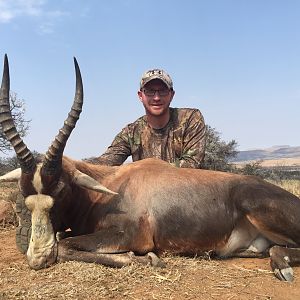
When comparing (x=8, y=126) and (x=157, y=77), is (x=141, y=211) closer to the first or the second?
(x=8, y=126)

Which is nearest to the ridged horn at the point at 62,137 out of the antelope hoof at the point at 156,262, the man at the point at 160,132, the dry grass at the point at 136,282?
the dry grass at the point at 136,282

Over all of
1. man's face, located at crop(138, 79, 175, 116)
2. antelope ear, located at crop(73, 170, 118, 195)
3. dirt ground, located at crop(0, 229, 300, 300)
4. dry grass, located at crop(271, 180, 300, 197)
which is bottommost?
dry grass, located at crop(271, 180, 300, 197)

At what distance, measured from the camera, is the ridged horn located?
4.61 m

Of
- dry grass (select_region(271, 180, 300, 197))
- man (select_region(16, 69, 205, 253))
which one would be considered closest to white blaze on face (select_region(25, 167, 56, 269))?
man (select_region(16, 69, 205, 253))

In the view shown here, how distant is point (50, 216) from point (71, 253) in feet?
1.43

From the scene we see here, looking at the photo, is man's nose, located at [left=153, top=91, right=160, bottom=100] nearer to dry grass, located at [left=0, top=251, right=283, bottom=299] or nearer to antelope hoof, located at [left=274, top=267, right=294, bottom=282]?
dry grass, located at [left=0, top=251, right=283, bottom=299]

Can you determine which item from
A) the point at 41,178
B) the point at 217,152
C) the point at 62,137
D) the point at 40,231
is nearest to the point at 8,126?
the point at 62,137

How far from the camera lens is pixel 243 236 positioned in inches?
208

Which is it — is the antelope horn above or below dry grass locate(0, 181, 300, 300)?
above

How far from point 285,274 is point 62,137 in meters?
2.63

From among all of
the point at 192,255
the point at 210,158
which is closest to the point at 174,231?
the point at 192,255

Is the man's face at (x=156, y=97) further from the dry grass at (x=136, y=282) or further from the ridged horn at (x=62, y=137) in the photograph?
the dry grass at (x=136, y=282)

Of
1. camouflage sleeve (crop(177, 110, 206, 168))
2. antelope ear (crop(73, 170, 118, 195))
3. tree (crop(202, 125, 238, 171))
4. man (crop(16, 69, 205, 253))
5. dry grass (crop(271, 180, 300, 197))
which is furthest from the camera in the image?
tree (crop(202, 125, 238, 171))

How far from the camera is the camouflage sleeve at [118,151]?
7195 millimetres
